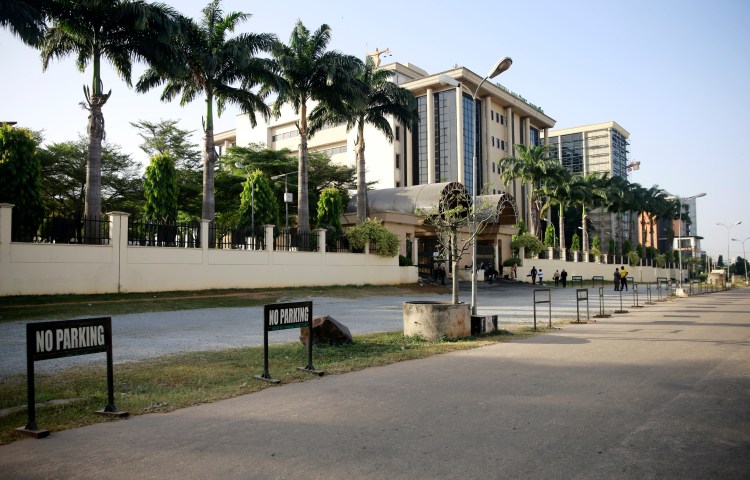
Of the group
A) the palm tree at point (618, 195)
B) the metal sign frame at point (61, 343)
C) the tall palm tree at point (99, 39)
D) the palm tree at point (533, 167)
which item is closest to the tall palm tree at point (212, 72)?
the tall palm tree at point (99, 39)

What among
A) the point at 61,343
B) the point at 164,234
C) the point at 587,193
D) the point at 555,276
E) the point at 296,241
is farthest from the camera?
the point at 587,193

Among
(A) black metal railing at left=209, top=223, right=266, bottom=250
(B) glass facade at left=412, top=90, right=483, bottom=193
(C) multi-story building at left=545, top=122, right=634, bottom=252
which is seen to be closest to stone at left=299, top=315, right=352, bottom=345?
(A) black metal railing at left=209, top=223, right=266, bottom=250

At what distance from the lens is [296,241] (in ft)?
94.8

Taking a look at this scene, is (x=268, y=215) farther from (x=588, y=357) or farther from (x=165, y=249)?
(x=588, y=357)

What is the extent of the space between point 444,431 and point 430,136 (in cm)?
6585

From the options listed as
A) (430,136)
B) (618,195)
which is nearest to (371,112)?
(430,136)

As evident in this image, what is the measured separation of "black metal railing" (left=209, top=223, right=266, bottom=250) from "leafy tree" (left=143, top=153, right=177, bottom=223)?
6.47 metres

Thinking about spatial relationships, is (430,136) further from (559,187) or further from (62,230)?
(62,230)

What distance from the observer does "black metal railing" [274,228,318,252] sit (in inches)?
1105

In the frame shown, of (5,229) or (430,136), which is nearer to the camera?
(5,229)

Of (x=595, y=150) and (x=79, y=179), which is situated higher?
(x=595, y=150)

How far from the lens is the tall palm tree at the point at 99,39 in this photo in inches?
870

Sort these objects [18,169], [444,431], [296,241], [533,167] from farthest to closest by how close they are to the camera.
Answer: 1. [533,167]
2. [296,241]
3. [18,169]
4. [444,431]

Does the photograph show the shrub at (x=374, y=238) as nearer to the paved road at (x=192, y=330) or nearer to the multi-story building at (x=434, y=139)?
the paved road at (x=192, y=330)
